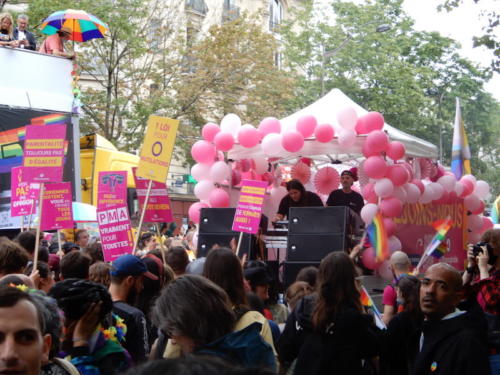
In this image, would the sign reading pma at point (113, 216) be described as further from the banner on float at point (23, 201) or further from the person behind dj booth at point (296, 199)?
the person behind dj booth at point (296, 199)

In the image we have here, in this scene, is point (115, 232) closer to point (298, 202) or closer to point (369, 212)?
point (298, 202)

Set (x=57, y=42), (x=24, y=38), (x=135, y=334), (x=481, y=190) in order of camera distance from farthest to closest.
Answer: (x=481, y=190)
(x=57, y=42)
(x=24, y=38)
(x=135, y=334)

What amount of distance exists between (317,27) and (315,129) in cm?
2632

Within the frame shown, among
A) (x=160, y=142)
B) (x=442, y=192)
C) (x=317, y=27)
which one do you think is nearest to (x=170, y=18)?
(x=317, y=27)

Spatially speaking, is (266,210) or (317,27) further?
(317,27)

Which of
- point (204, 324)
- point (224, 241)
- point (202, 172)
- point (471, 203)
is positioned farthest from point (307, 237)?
point (204, 324)

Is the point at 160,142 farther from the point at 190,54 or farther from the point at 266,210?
the point at 190,54

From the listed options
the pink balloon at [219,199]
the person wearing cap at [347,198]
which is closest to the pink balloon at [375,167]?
the person wearing cap at [347,198]

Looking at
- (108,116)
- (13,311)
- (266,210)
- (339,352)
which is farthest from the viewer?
(108,116)

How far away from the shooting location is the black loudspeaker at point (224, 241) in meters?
11.1

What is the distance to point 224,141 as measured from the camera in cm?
1284

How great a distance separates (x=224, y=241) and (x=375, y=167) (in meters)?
2.48

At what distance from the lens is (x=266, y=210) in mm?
14680

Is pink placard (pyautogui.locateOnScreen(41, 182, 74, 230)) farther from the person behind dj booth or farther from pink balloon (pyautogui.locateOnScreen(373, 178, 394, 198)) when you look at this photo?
pink balloon (pyautogui.locateOnScreen(373, 178, 394, 198))
